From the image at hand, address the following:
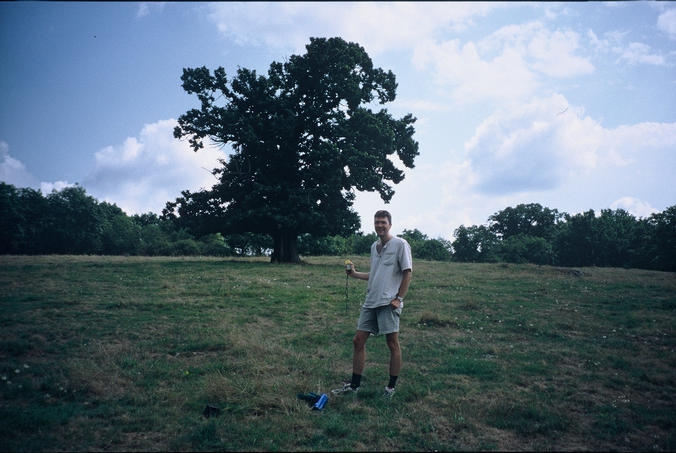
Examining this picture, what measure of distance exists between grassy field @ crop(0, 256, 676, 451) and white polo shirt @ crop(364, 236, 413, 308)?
4.93 feet

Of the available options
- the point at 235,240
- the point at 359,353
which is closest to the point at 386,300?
the point at 359,353

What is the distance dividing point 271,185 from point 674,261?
59.2m

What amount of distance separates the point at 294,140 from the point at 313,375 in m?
23.5

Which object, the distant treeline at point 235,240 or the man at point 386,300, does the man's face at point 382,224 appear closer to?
the man at point 386,300

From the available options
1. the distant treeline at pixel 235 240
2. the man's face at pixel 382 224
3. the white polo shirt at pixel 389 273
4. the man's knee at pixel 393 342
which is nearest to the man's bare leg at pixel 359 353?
the man's knee at pixel 393 342

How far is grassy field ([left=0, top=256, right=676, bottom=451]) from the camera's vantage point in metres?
4.63

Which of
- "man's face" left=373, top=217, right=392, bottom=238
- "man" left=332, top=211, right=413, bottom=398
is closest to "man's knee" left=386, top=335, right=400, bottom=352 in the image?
"man" left=332, top=211, right=413, bottom=398

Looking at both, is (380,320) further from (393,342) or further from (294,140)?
(294,140)

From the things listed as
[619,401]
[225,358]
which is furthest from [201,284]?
[619,401]

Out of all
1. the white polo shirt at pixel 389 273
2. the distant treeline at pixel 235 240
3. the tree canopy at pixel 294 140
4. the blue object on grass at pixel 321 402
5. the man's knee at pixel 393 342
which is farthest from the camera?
the distant treeline at pixel 235 240

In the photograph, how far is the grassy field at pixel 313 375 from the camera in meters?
4.63

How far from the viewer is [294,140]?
28031 millimetres

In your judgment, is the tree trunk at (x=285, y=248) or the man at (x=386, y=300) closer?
the man at (x=386, y=300)

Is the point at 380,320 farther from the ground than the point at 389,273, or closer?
closer
